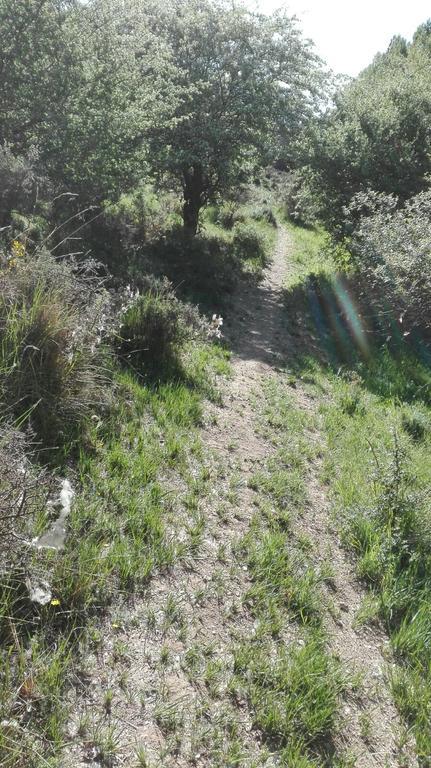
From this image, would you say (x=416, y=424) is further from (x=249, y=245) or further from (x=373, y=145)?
(x=249, y=245)

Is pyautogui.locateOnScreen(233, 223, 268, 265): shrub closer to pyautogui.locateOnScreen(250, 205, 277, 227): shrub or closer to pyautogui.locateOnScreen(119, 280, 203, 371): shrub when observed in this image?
pyautogui.locateOnScreen(250, 205, 277, 227): shrub

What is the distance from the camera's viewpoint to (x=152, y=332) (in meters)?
6.81

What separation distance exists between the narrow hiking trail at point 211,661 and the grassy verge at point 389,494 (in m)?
0.14

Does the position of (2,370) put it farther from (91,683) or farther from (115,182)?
(115,182)

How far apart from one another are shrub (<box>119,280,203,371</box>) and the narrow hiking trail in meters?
1.70

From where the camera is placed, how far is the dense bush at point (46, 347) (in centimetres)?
434

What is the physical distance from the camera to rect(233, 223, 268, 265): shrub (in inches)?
651

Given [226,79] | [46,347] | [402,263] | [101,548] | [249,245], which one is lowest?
[101,548]

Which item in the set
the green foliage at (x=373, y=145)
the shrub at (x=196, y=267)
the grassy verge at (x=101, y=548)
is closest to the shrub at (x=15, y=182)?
the shrub at (x=196, y=267)

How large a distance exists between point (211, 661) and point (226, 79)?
46.2ft

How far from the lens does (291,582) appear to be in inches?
162

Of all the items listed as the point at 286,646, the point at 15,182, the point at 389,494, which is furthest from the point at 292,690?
the point at 15,182

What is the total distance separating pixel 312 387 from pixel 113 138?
5640mm

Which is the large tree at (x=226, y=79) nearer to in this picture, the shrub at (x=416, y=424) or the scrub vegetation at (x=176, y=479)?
the scrub vegetation at (x=176, y=479)
